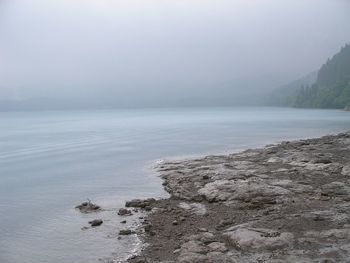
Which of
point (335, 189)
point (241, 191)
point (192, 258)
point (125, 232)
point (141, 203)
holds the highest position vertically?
point (335, 189)

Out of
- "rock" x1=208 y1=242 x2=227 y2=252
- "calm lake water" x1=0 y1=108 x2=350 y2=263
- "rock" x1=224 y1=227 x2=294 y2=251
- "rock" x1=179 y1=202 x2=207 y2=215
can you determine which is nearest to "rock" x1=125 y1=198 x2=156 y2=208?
"calm lake water" x1=0 y1=108 x2=350 y2=263

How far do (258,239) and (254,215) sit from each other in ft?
15.2

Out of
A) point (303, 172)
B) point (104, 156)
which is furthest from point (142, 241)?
point (104, 156)

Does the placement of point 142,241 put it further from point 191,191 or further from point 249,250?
point 191,191

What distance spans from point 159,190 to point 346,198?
15611mm

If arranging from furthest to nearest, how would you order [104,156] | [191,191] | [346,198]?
[104,156] → [191,191] → [346,198]

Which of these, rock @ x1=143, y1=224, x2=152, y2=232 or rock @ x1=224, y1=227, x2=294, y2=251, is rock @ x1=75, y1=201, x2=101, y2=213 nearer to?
rock @ x1=143, y1=224, x2=152, y2=232

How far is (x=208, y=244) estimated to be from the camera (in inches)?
752

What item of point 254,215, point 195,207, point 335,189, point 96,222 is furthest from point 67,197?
point 335,189

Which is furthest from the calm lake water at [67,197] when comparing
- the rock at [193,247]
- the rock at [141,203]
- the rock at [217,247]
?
the rock at [217,247]

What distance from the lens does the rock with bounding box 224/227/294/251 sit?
18.2 meters

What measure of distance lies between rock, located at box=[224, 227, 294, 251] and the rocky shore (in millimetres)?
42

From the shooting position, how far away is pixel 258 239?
18891 mm

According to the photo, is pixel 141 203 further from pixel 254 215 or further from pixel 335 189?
pixel 335 189
